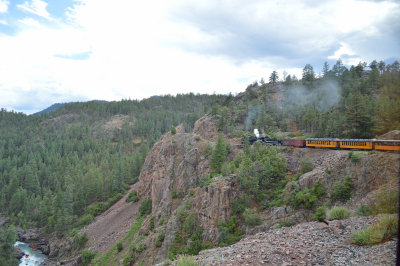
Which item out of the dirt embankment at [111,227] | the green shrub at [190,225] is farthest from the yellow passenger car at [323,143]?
the dirt embankment at [111,227]

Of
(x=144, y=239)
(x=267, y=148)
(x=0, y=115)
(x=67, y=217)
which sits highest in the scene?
(x=0, y=115)

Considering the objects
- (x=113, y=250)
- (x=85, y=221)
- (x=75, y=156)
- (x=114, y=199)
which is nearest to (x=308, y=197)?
(x=113, y=250)

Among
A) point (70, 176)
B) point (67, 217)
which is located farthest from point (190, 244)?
point (70, 176)

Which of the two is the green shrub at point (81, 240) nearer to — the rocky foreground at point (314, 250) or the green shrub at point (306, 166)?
the green shrub at point (306, 166)

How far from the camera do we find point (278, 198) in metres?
23.0

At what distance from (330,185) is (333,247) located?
452 inches

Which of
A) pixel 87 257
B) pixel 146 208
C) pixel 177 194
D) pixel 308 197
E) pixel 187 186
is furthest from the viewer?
pixel 146 208

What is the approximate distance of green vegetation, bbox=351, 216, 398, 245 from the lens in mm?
6872

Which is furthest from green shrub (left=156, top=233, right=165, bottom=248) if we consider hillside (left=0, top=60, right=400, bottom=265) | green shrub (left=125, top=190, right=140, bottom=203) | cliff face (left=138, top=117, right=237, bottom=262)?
green shrub (left=125, top=190, right=140, bottom=203)

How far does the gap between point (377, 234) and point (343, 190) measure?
10.8 m

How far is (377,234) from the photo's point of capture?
7.84 meters

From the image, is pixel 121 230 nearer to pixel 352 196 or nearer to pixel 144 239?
pixel 144 239

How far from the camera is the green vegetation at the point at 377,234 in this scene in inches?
271

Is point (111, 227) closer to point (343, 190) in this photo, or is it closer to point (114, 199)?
point (114, 199)
